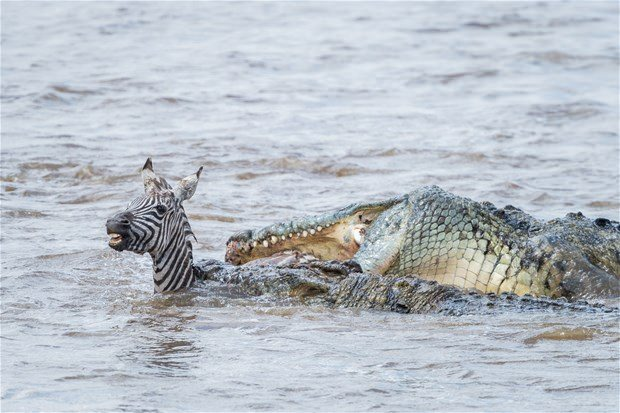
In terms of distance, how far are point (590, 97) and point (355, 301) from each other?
29.9 feet

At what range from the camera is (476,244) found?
22.8 feet

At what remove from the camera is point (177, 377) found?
5.40 metres

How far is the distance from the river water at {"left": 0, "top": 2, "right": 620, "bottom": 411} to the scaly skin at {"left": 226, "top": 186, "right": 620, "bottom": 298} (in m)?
0.57

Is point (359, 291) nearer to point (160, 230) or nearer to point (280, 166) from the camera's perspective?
point (160, 230)

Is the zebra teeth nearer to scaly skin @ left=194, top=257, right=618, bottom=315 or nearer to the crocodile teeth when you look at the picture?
scaly skin @ left=194, top=257, right=618, bottom=315

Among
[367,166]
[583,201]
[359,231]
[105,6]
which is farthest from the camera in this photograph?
[105,6]

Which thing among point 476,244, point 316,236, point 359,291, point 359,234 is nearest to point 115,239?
point 359,291

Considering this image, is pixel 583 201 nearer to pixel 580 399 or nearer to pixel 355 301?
pixel 355 301

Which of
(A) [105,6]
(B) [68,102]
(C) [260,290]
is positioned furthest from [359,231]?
(A) [105,6]

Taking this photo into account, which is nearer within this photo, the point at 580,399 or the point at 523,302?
the point at 580,399

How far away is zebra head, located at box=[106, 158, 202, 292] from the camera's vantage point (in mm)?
6270

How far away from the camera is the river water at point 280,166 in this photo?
536 centimetres

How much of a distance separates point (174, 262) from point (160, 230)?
303mm

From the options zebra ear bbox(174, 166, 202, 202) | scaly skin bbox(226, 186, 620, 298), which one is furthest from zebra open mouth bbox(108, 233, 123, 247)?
scaly skin bbox(226, 186, 620, 298)
